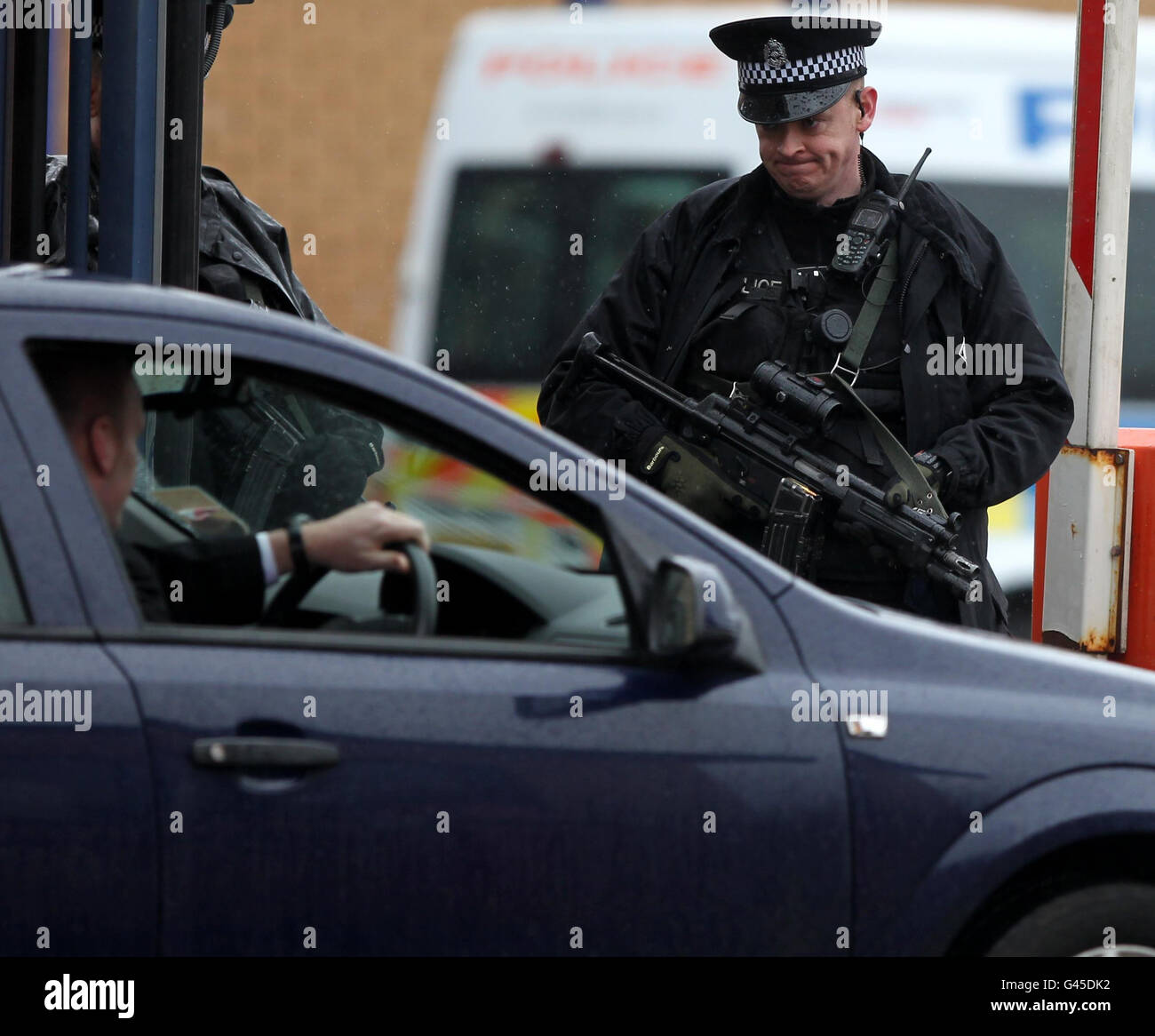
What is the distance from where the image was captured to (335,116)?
507 inches

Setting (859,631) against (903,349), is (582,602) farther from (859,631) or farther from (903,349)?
(903,349)

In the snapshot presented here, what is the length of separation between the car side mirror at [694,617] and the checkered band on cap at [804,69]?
5.63ft

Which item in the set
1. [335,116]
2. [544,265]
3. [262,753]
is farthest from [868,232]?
[335,116]

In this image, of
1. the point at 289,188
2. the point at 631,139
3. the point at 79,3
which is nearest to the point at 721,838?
the point at 79,3

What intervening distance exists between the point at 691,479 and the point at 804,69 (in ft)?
3.03

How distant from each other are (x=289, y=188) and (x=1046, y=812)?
11.0m

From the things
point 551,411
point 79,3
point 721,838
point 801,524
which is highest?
point 79,3

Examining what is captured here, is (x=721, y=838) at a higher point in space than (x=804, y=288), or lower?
lower

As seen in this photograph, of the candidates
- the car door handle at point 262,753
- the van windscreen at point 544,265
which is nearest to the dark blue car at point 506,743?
the car door handle at point 262,753

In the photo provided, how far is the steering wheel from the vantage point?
2707mm

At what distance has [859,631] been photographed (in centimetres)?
279

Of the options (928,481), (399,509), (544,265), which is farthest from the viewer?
(544,265)

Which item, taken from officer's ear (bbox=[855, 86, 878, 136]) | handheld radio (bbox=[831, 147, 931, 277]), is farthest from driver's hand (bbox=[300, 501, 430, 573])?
officer's ear (bbox=[855, 86, 878, 136])

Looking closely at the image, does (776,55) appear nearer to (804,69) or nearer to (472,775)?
(804,69)
